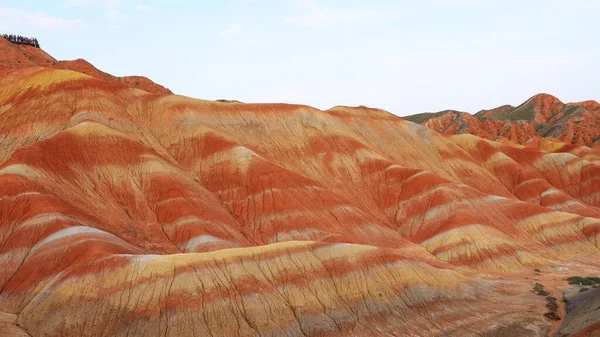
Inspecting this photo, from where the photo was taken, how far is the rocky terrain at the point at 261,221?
4712 cm

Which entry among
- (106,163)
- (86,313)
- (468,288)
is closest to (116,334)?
(86,313)

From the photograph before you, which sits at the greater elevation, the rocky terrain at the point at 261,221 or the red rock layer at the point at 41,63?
the red rock layer at the point at 41,63

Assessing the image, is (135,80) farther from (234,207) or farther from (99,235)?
(99,235)

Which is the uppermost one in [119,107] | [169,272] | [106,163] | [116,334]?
[119,107]

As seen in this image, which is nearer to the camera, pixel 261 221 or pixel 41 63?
pixel 261 221

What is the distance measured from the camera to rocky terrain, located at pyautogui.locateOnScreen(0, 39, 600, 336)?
47.1 meters

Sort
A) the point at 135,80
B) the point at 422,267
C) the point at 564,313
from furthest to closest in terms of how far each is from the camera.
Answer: the point at 135,80, the point at 422,267, the point at 564,313

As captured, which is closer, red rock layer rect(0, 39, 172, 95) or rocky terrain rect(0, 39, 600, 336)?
rocky terrain rect(0, 39, 600, 336)

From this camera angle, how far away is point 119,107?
95.6 meters

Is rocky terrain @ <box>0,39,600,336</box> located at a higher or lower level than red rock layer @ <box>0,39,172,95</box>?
lower

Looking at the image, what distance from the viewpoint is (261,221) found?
77.1 metres

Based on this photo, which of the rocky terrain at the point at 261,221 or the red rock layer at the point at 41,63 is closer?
the rocky terrain at the point at 261,221

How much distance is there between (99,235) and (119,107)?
4615cm

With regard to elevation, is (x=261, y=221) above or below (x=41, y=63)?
below
